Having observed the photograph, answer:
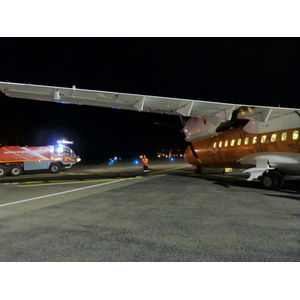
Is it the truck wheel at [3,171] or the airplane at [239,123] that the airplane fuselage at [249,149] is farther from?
the truck wheel at [3,171]

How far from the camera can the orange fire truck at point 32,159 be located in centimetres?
1934

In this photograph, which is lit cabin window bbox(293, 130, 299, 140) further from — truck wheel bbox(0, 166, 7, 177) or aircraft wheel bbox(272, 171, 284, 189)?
truck wheel bbox(0, 166, 7, 177)

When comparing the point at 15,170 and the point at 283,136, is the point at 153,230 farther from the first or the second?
the point at 15,170

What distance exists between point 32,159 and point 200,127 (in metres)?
15.6

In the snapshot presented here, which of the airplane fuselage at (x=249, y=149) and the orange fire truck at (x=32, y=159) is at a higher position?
the airplane fuselage at (x=249, y=149)

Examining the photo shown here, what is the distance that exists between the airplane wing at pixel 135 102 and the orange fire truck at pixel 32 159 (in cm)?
1115

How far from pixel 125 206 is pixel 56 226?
2.30 metres

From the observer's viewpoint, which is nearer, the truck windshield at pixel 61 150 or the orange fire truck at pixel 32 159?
the orange fire truck at pixel 32 159

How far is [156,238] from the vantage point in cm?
414

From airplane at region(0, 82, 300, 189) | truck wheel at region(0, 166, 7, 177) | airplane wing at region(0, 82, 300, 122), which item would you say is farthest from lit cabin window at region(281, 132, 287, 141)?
truck wheel at region(0, 166, 7, 177)

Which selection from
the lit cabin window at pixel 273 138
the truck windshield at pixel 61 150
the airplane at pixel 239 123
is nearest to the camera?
the airplane at pixel 239 123

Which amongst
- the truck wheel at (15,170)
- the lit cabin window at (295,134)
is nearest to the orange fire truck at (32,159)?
the truck wheel at (15,170)

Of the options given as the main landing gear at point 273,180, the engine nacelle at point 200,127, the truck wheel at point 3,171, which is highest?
the engine nacelle at point 200,127

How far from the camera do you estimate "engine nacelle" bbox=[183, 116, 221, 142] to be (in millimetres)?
13430
